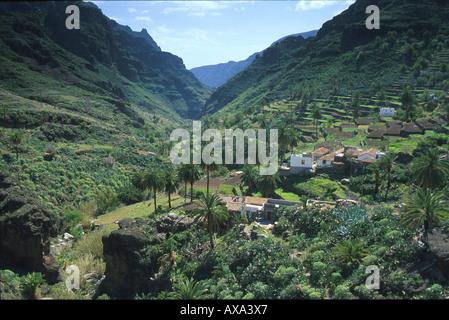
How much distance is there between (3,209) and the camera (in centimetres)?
3550

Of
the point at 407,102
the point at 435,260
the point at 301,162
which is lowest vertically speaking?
the point at 435,260

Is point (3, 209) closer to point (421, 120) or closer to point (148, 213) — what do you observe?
point (148, 213)

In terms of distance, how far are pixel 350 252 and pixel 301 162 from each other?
32060 millimetres

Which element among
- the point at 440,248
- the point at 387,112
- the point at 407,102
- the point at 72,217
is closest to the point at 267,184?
the point at 440,248

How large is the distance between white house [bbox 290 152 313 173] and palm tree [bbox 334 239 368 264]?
101 feet

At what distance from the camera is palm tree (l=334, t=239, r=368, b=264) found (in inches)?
1139

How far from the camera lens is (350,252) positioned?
29.2 meters

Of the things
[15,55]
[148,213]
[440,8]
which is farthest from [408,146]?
[15,55]

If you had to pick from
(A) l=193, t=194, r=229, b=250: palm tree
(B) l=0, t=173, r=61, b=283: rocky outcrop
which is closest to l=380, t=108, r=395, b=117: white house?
(A) l=193, t=194, r=229, b=250: palm tree

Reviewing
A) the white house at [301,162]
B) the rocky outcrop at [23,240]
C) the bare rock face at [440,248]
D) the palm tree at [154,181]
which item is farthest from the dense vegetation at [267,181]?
the white house at [301,162]

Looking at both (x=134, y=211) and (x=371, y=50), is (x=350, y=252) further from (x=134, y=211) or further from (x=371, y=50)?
(x=371, y=50)

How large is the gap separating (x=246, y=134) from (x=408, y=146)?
174ft

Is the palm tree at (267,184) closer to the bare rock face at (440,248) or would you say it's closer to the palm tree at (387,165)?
the palm tree at (387,165)

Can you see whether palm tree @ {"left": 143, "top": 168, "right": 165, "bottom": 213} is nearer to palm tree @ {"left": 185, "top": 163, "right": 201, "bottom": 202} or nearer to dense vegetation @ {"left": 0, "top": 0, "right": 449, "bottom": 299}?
dense vegetation @ {"left": 0, "top": 0, "right": 449, "bottom": 299}
